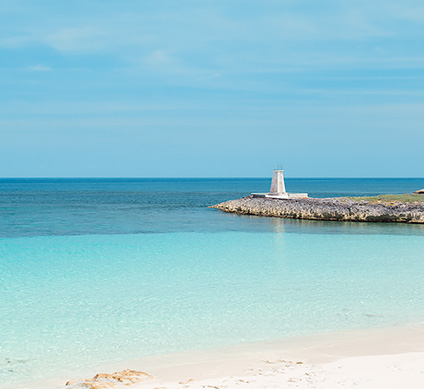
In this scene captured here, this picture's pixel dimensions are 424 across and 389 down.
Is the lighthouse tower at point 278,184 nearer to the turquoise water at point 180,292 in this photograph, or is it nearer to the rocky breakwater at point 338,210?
the rocky breakwater at point 338,210

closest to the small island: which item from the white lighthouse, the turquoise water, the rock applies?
the white lighthouse

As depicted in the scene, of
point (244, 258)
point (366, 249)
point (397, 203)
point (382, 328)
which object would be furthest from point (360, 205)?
point (382, 328)

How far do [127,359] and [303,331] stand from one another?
10.0 feet

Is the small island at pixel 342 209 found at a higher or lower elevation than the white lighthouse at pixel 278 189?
lower

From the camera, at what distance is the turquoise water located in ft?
25.5

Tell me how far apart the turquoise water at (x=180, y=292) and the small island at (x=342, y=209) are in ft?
29.5

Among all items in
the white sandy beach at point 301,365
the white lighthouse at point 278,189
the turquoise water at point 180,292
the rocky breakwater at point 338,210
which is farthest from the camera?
the white lighthouse at point 278,189

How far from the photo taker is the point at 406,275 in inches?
513

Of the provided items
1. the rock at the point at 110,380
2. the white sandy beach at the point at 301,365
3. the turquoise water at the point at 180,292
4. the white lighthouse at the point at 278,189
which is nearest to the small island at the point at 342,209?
the white lighthouse at the point at 278,189

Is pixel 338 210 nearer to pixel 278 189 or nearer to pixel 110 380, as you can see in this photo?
pixel 278 189

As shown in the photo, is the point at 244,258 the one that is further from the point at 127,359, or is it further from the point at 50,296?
the point at 127,359

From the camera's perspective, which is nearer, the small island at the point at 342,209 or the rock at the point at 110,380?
the rock at the point at 110,380

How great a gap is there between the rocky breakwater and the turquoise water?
891 centimetres

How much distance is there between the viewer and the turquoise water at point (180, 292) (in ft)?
25.5
